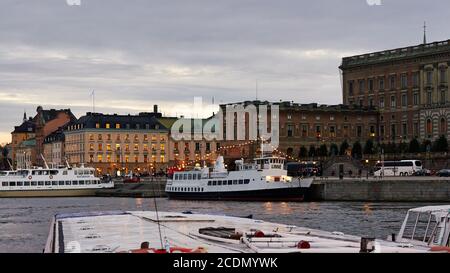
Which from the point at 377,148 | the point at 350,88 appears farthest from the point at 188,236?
the point at 350,88

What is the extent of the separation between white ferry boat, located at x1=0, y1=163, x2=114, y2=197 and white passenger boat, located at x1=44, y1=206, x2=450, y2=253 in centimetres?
9197

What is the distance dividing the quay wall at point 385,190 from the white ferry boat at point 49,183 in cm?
4035

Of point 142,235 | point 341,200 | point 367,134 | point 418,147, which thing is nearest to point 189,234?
point 142,235

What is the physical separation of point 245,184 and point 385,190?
1873 centimetres

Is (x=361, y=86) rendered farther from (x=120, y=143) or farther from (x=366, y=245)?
(x=366, y=245)

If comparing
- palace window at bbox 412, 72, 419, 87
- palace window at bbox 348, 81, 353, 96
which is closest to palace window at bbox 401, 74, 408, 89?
palace window at bbox 412, 72, 419, 87

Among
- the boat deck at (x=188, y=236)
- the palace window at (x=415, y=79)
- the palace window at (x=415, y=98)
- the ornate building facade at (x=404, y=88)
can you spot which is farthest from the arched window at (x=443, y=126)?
the boat deck at (x=188, y=236)

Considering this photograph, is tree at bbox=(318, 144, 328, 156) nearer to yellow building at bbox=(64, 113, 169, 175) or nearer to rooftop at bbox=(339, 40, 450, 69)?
rooftop at bbox=(339, 40, 450, 69)

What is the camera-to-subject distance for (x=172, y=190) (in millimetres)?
105438

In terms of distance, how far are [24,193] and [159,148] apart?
58.0m

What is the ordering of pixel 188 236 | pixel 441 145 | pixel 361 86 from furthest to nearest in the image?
1. pixel 361 86
2. pixel 441 145
3. pixel 188 236

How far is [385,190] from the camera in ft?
265

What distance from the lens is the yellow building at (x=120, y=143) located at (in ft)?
552

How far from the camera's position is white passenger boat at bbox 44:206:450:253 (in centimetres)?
1477
